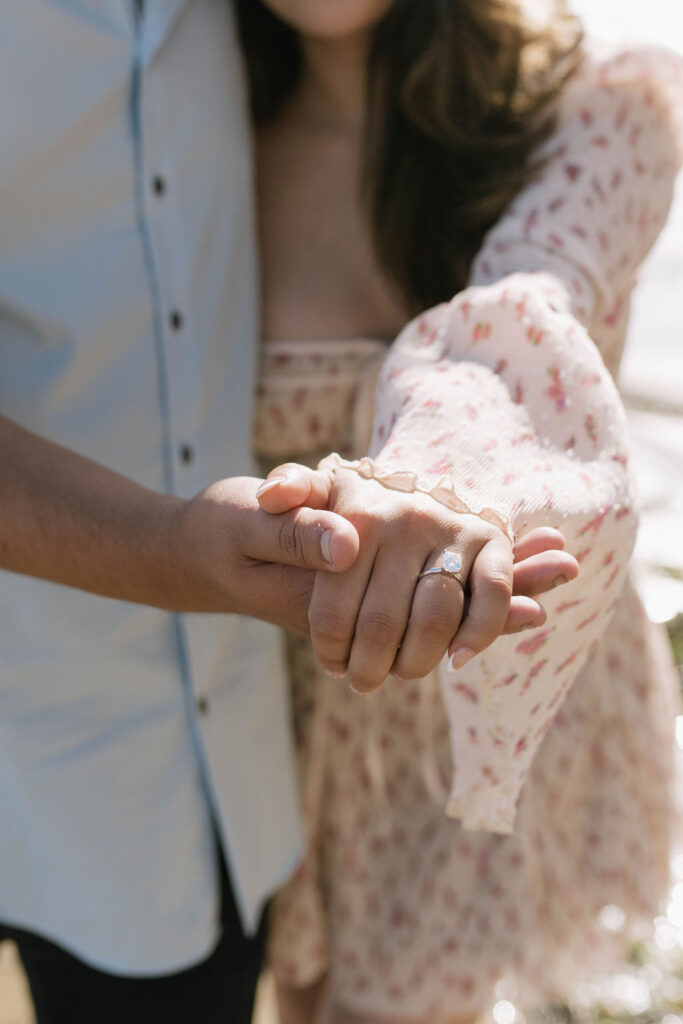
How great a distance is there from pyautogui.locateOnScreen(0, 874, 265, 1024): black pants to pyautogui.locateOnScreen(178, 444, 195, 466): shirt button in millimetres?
583

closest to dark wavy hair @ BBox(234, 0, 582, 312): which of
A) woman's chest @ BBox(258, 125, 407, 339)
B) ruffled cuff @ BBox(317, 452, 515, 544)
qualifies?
woman's chest @ BBox(258, 125, 407, 339)

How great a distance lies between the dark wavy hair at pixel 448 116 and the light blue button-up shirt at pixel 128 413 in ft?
0.67

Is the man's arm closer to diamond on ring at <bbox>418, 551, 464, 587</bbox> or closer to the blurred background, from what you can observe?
diamond on ring at <bbox>418, 551, 464, 587</bbox>

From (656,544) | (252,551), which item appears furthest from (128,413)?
(656,544)

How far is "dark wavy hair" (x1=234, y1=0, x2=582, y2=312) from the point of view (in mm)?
1263

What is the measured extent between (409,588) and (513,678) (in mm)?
222

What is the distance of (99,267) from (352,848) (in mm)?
923

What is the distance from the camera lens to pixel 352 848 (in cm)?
150

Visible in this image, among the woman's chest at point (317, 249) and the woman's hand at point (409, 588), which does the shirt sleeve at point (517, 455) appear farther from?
the woman's chest at point (317, 249)

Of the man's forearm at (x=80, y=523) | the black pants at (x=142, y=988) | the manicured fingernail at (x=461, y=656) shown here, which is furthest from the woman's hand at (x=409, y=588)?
the black pants at (x=142, y=988)

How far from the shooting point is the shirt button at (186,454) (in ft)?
3.96

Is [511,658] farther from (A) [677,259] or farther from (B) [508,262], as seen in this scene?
(A) [677,259]

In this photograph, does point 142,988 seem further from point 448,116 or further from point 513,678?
point 448,116

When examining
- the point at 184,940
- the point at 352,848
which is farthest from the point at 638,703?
the point at 184,940
